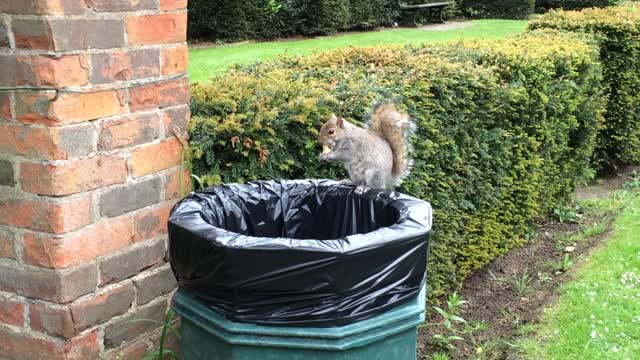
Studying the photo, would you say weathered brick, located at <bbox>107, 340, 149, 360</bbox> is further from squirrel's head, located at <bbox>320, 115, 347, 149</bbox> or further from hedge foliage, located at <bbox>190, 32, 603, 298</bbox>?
squirrel's head, located at <bbox>320, 115, 347, 149</bbox>

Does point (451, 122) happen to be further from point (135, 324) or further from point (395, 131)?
point (135, 324)

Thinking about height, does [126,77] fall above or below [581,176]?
above

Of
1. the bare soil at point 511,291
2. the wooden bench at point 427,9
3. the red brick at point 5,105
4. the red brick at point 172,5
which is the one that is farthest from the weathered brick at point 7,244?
the wooden bench at point 427,9

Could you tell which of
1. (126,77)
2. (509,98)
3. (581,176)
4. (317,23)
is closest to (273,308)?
(126,77)

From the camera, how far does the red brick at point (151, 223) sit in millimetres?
2748

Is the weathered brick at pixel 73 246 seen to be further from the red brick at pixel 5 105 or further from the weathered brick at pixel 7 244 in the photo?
the red brick at pixel 5 105

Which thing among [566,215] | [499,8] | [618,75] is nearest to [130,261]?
[566,215]

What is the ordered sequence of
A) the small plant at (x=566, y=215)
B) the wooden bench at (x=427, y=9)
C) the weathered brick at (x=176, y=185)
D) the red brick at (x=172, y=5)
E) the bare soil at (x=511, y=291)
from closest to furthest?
1. the red brick at (x=172, y=5)
2. the weathered brick at (x=176, y=185)
3. the bare soil at (x=511, y=291)
4. the small plant at (x=566, y=215)
5. the wooden bench at (x=427, y=9)

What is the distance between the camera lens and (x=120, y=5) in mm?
2539

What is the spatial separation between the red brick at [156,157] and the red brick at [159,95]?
0.54ft

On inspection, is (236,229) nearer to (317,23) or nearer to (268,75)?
(268,75)

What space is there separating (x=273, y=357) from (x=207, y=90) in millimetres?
1612

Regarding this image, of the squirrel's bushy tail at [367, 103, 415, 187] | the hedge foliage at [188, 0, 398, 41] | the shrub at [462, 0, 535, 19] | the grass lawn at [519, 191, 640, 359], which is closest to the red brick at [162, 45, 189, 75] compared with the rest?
the squirrel's bushy tail at [367, 103, 415, 187]

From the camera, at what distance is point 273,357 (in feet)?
6.56
